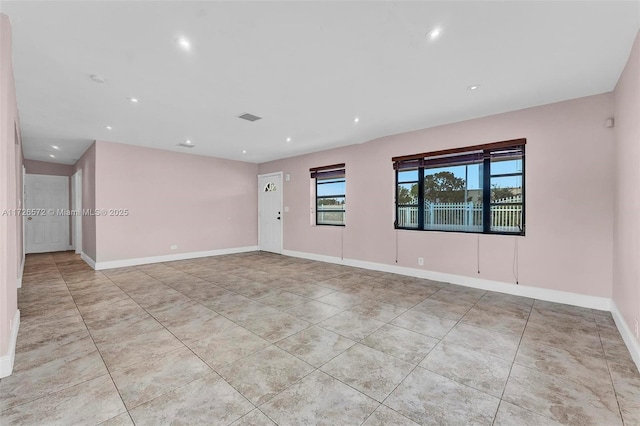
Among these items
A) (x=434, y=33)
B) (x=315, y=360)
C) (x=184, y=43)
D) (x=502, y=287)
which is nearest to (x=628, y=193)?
(x=502, y=287)

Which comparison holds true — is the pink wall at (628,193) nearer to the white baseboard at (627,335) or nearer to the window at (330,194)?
the white baseboard at (627,335)

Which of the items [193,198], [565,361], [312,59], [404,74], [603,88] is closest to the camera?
[565,361]

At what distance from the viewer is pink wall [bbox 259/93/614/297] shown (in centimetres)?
329

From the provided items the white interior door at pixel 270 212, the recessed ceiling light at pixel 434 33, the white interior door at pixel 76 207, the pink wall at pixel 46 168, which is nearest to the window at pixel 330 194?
the white interior door at pixel 270 212

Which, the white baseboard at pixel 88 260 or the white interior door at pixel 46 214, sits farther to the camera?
the white interior door at pixel 46 214

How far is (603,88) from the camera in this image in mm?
3156

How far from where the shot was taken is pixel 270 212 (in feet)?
25.3

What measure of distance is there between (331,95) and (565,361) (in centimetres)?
338

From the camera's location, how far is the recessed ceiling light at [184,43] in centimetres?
225

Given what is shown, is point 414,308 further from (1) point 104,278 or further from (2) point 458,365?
(1) point 104,278

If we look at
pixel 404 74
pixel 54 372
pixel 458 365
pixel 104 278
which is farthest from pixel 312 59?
pixel 104 278

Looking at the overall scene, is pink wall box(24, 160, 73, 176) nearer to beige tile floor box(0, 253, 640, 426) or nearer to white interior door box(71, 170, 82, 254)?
white interior door box(71, 170, 82, 254)

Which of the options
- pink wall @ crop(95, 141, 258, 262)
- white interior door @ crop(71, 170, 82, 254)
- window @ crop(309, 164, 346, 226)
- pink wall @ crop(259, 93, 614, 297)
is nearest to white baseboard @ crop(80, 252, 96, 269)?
pink wall @ crop(95, 141, 258, 262)

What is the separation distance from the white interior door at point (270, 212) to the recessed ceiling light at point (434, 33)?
5.52 meters
